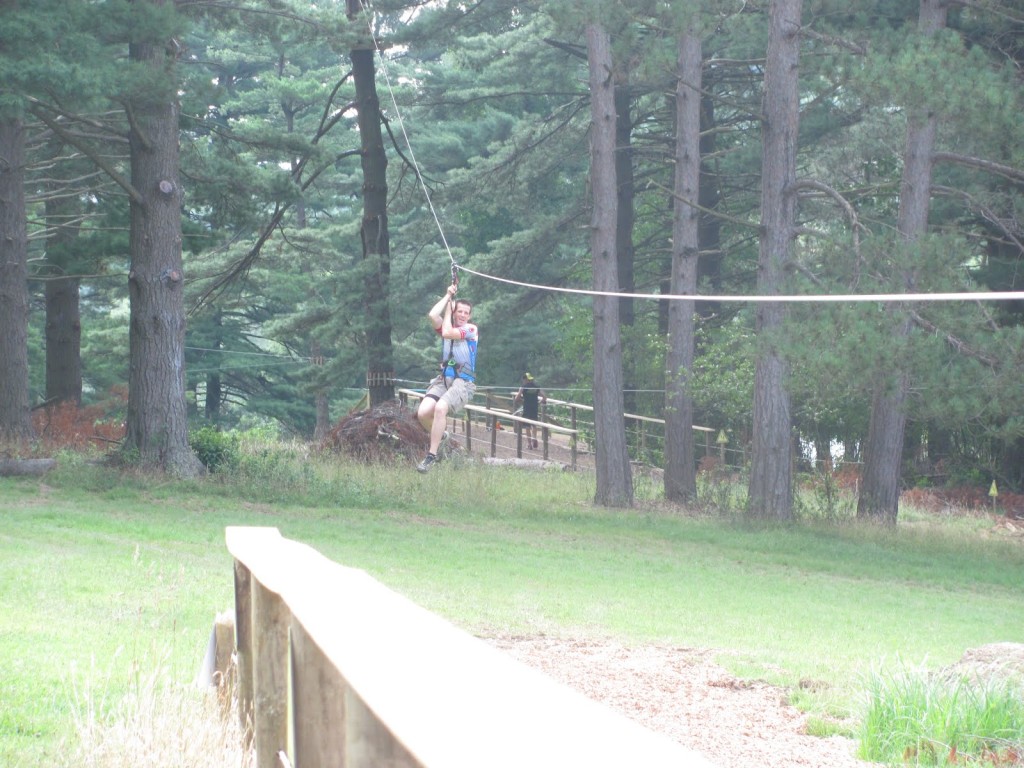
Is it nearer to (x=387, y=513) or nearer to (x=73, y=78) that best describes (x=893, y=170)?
(x=387, y=513)

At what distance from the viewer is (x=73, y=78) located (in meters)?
15.0

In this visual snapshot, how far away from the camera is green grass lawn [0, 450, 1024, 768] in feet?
24.2

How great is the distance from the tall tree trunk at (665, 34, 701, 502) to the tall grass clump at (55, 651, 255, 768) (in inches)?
692

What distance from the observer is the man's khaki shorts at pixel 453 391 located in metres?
11.7

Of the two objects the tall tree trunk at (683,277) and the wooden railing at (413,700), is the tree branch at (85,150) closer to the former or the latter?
the tall tree trunk at (683,277)

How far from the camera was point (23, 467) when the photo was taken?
58.6 ft

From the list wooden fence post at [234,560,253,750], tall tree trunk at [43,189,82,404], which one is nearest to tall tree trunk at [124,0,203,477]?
tall tree trunk at [43,189,82,404]

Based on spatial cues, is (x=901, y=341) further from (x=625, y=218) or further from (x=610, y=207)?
(x=625, y=218)

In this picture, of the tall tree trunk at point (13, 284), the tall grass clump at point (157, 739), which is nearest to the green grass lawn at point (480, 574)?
the tall grass clump at point (157, 739)

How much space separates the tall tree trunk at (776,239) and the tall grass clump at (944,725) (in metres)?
12.8

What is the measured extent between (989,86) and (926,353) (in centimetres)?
337

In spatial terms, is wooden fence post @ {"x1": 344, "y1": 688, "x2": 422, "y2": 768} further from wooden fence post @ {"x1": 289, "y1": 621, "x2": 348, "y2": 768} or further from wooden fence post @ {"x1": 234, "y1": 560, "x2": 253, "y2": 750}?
Result: wooden fence post @ {"x1": 234, "y1": 560, "x2": 253, "y2": 750}

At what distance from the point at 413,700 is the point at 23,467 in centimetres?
1729

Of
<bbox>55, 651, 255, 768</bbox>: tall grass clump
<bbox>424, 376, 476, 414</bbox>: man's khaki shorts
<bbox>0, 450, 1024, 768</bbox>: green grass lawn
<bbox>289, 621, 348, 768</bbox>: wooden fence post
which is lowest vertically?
<bbox>0, 450, 1024, 768</bbox>: green grass lawn
